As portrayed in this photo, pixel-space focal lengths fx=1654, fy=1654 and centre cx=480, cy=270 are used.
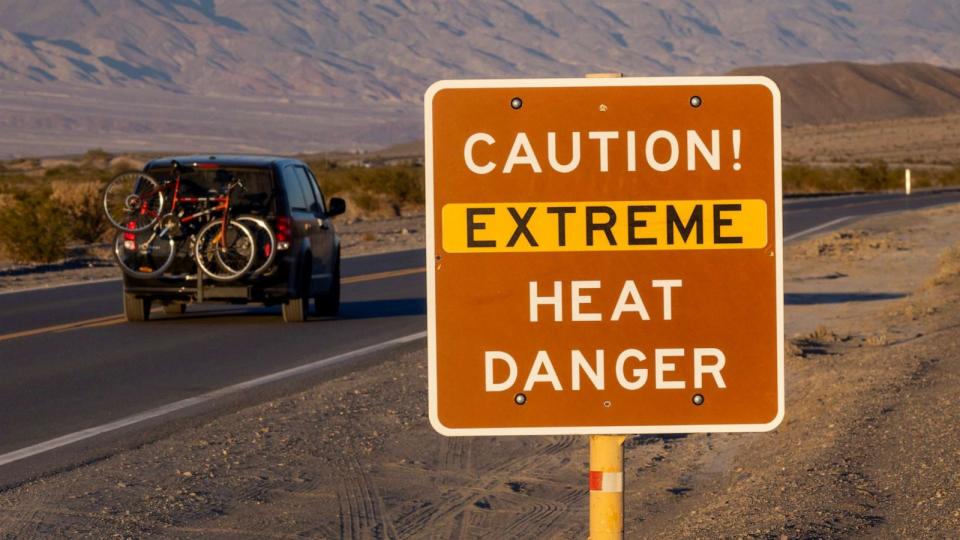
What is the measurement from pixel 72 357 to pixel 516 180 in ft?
40.3

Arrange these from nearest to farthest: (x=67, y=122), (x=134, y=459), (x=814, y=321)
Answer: (x=134, y=459) < (x=814, y=321) < (x=67, y=122)

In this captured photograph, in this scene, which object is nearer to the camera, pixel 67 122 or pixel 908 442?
pixel 908 442

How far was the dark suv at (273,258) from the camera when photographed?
56.3 ft

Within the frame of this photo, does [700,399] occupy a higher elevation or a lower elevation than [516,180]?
lower

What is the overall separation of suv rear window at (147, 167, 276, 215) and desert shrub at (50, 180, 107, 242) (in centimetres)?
1867

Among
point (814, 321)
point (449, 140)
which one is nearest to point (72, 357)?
point (814, 321)

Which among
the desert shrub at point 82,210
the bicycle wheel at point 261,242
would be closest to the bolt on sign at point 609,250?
the bicycle wheel at point 261,242

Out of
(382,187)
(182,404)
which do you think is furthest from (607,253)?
(382,187)

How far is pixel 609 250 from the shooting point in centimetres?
339

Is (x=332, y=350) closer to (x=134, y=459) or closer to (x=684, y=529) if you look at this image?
(x=134, y=459)

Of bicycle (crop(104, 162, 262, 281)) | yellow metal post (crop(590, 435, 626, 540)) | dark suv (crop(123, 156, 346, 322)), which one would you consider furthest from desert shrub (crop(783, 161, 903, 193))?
yellow metal post (crop(590, 435, 626, 540))

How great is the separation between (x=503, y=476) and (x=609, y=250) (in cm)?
576

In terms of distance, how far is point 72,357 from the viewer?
15.0m

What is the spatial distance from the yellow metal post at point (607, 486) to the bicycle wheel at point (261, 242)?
44.5 ft
